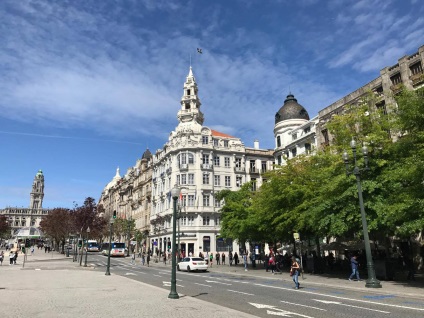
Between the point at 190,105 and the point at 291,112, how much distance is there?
70.2ft

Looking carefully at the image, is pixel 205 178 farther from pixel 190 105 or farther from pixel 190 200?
pixel 190 105

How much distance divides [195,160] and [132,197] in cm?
4036

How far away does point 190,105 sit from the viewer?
73438mm

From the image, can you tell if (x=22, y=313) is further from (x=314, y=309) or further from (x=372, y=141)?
(x=372, y=141)

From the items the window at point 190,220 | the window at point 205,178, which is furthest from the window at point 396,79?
the window at point 190,220

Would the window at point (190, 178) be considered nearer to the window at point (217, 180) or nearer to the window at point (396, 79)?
the window at point (217, 180)

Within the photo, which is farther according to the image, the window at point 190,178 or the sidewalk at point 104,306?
the window at point 190,178

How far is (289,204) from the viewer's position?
94.6ft

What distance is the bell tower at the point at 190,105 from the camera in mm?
72119

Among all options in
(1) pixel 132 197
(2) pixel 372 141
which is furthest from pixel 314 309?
(1) pixel 132 197

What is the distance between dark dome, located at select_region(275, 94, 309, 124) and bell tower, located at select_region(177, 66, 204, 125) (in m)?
16.4

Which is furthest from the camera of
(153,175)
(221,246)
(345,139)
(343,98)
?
(153,175)

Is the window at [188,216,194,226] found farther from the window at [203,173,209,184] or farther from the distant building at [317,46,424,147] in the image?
the distant building at [317,46,424,147]

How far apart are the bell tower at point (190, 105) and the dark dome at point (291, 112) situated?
53.7 ft
